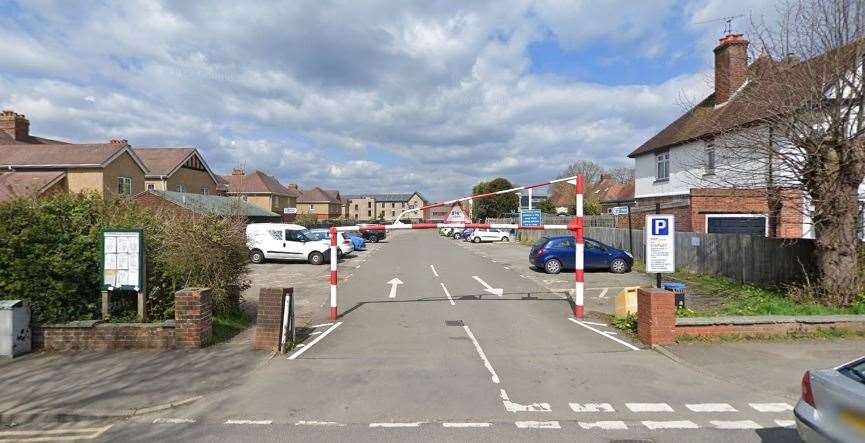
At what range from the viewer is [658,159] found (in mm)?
29094

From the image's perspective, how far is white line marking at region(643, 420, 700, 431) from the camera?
5484mm

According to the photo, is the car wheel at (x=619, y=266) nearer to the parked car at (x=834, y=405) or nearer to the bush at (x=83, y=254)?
the bush at (x=83, y=254)

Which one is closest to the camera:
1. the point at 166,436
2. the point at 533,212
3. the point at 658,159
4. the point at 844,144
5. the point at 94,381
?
the point at 166,436

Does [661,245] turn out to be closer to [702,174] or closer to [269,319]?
[269,319]

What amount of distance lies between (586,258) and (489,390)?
16.2 metres

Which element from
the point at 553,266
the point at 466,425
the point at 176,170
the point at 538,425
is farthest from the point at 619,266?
the point at 176,170

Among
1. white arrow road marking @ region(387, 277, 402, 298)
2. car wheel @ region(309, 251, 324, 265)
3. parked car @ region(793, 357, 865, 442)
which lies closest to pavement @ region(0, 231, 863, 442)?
parked car @ region(793, 357, 865, 442)

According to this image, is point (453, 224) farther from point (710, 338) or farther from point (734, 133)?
point (734, 133)

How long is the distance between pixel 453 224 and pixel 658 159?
2015 centimetres

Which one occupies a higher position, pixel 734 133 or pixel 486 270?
pixel 734 133

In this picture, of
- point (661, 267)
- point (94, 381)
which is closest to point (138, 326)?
point (94, 381)

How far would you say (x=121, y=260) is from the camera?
8992mm

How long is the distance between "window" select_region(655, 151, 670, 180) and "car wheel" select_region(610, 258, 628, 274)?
26.9ft

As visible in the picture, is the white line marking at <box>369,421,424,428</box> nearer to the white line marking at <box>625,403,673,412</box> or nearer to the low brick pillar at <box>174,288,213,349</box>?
the white line marking at <box>625,403,673,412</box>
